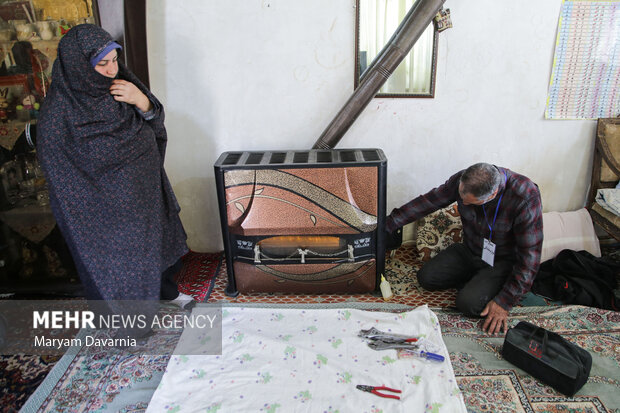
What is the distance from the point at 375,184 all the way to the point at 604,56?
1.61m

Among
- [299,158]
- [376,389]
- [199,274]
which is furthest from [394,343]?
[199,274]

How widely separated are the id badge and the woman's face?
188cm

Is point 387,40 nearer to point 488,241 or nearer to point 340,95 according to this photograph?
point 340,95

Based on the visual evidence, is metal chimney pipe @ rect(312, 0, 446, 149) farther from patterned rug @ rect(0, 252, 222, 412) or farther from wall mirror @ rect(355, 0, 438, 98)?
patterned rug @ rect(0, 252, 222, 412)

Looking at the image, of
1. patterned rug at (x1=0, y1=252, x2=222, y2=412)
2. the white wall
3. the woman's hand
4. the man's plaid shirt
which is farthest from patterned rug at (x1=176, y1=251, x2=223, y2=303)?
the man's plaid shirt

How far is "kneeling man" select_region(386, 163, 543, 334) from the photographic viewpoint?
195cm

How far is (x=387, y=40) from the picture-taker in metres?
2.39

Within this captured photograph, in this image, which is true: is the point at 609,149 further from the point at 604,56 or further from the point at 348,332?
the point at 348,332

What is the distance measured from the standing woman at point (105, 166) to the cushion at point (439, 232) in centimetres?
156

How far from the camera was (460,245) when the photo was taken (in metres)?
2.48

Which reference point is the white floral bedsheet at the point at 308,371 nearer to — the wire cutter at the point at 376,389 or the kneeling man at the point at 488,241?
the wire cutter at the point at 376,389

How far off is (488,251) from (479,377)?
0.64 meters

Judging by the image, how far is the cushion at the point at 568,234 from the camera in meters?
2.57

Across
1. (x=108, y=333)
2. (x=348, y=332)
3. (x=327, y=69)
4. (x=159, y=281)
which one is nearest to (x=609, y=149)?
(x=327, y=69)
